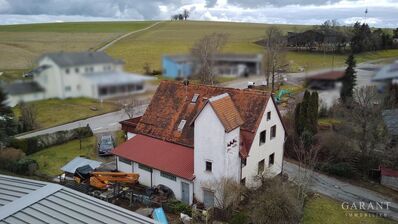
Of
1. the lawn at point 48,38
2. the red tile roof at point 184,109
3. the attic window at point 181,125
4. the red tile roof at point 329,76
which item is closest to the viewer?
the lawn at point 48,38

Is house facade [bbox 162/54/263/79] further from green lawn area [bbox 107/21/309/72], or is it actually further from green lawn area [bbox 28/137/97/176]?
green lawn area [bbox 28/137/97/176]

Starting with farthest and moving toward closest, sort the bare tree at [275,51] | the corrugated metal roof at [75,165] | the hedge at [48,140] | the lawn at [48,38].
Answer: the hedge at [48,140], the corrugated metal roof at [75,165], the bare tree at [275,51], the lawn at [48,38]

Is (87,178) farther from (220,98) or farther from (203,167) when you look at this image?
(220,98)

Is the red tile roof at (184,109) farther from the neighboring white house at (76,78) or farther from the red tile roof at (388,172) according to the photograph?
the neighboring white house at (76,78)

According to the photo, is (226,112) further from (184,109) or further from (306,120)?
(306,120)

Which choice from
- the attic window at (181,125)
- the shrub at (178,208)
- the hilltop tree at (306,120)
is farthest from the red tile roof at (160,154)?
the hilltop tree at (306,120)
